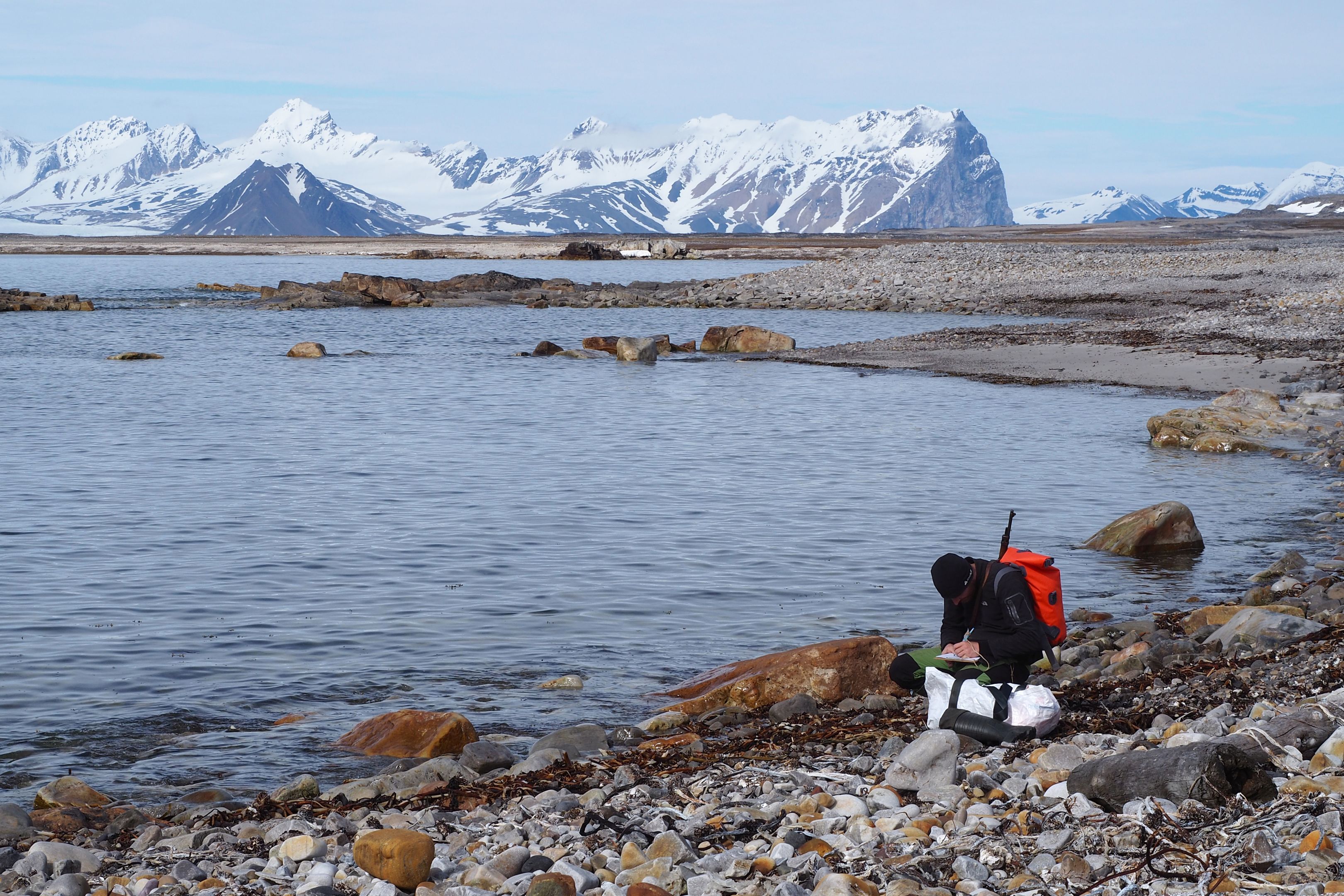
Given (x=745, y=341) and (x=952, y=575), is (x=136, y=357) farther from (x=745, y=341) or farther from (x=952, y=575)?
(x=952, y=575)

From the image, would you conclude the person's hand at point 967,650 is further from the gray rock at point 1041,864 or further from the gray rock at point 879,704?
the gray rock at point 1041,864

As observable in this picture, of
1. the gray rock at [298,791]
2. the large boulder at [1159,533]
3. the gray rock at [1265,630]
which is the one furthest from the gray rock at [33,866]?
the large boulder at [1159,533]

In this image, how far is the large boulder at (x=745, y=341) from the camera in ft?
144

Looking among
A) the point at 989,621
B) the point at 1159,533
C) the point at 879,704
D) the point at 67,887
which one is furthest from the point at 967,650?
the point at 1159,533

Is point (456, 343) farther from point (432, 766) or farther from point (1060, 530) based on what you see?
point (432, 766)

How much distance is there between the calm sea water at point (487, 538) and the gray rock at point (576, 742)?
2.60 feet

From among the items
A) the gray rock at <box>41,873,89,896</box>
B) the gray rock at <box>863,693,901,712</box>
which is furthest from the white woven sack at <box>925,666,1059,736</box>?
the gray rock at <box>41,873,89,896</box>

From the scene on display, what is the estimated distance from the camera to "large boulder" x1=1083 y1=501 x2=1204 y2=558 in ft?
50.0

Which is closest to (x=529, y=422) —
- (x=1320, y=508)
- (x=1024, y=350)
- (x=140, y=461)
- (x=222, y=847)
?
(x=140, y=461)

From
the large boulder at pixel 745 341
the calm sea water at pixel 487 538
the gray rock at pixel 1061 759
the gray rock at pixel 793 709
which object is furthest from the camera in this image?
the large boulder at pixel 745 341

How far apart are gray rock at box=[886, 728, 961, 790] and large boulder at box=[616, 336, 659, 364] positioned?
3463cm

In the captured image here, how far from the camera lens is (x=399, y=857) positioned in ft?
20.2

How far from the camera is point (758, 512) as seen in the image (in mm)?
18047

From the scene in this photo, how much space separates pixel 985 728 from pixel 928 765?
1.12 m
